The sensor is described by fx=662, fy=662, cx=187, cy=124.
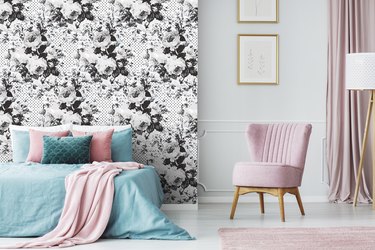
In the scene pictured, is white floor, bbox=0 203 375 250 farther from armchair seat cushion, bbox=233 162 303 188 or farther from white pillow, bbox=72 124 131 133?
white pillow, bbox=72 124 131 133

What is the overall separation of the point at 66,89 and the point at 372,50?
3.30m

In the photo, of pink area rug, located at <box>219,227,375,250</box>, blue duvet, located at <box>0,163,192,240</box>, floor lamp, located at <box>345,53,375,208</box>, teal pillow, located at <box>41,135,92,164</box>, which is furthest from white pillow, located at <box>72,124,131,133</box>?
floor lamp, located at <box>345,53,375,208</box>

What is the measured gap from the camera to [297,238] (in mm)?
4891

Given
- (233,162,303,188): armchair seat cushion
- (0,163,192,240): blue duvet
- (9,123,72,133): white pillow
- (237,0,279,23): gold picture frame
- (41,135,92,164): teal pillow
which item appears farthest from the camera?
(237,0,279,23): gold picture frame

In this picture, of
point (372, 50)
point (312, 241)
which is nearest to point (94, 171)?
point (312, 241)

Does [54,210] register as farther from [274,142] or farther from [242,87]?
[242,87]

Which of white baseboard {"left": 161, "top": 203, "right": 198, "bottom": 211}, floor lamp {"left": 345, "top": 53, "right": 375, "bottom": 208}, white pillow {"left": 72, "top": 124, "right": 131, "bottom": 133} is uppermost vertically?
floor lamp {"left": 345, "top": 53, "right": 375, "bottom": 208}

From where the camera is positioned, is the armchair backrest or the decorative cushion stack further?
the armchair backrest

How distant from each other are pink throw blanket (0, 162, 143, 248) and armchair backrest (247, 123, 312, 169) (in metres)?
1.77

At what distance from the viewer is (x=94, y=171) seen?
521cm

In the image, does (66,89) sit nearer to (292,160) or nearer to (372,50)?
(292,160)

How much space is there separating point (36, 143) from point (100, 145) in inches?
24.0

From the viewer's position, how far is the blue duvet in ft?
16.2

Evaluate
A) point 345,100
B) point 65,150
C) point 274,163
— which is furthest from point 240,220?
point 345,100
